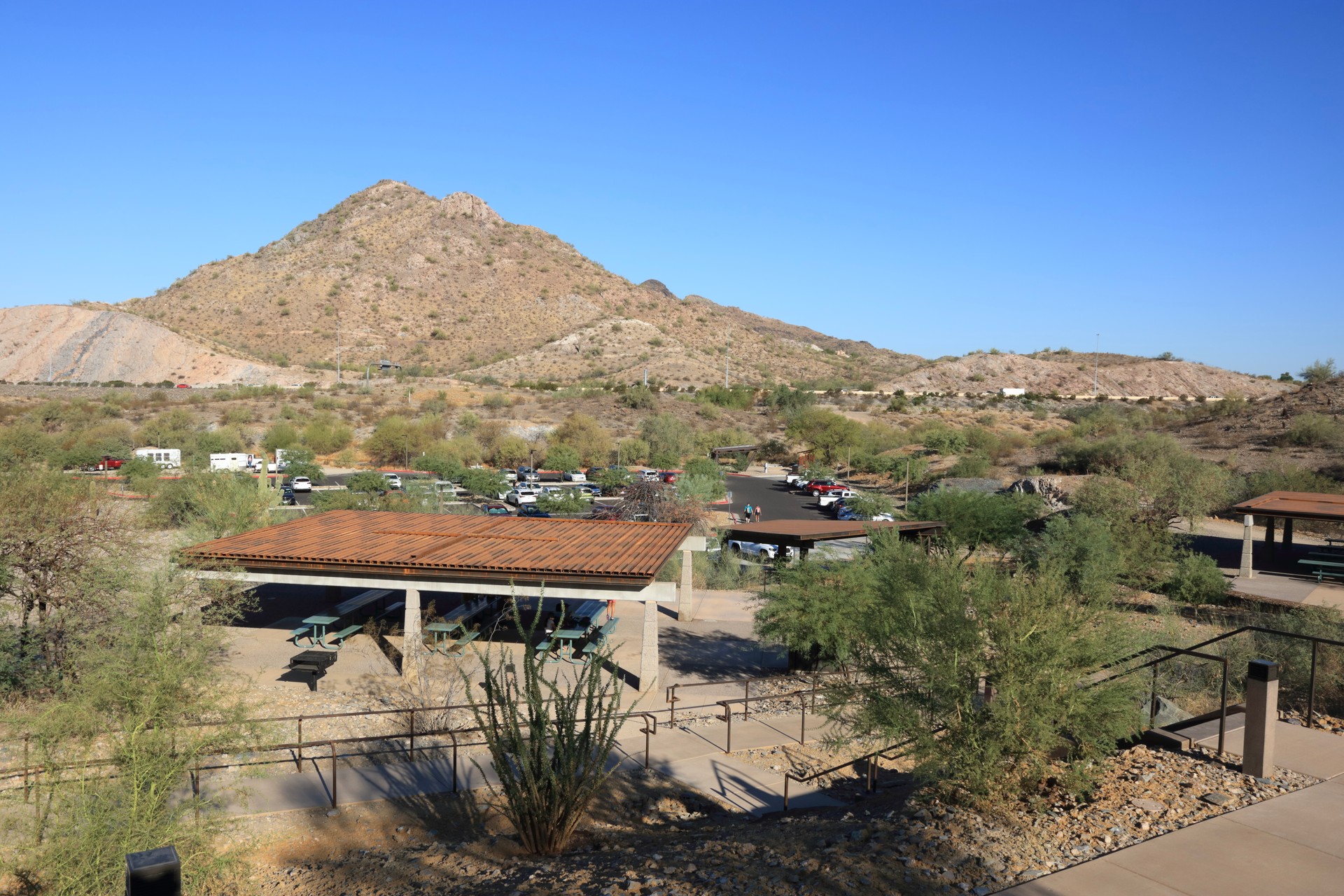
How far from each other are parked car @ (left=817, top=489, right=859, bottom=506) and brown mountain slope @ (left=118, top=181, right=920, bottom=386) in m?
55.5

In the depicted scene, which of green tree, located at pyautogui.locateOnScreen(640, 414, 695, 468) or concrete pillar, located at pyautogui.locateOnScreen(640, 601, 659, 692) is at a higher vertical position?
green tree, located at pyautogui.locateOnScreen(640, 414, 695, 468)

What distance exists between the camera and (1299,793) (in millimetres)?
8625

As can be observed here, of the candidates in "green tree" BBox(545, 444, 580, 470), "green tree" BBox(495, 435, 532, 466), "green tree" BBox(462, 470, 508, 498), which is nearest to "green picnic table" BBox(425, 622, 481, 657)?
"green tree" BBox(462, 470, 508, 498)

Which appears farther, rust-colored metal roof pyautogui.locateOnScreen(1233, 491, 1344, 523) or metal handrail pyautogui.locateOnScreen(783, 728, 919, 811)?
rust-colored metal roof pyautogui.locateOnScreen(1233, 491, 1344, 523)

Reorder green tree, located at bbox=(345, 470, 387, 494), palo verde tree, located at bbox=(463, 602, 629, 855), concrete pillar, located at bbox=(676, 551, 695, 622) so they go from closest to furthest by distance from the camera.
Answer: palo verde tree, located at bbox=(463, 602, 629, 855) → concrete pillar, located at bbox=(676, 551, 695, 622) → green tree, located at bbox=(345, 470, 387, 494)

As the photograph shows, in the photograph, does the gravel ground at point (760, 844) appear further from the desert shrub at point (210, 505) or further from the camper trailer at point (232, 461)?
the camper trailer at point (232, 461)

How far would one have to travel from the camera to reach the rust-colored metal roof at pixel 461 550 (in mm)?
16141

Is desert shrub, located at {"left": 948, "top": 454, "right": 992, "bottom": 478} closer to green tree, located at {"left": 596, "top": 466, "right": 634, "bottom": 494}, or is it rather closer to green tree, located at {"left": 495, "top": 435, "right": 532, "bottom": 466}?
green tree, located at {"left": 596, "top": 466, "right": 634, "bottom": 494}

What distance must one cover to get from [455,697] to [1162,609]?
58.2ft

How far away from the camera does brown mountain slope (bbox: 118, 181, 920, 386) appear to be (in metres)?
113

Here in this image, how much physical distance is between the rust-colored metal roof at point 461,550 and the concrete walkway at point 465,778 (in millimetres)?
3335

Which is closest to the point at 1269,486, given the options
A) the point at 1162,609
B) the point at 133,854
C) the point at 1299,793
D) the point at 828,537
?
the point at 1162,609

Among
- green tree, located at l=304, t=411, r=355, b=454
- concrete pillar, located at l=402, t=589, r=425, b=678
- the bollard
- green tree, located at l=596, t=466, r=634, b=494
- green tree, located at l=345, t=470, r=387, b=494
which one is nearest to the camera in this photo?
the bollard

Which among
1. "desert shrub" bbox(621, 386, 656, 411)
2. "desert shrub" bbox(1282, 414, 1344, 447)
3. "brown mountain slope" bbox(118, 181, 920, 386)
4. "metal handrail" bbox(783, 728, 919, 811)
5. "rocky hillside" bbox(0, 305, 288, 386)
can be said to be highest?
"brown mountain slope" bbox(118, 181, 920, 386)
